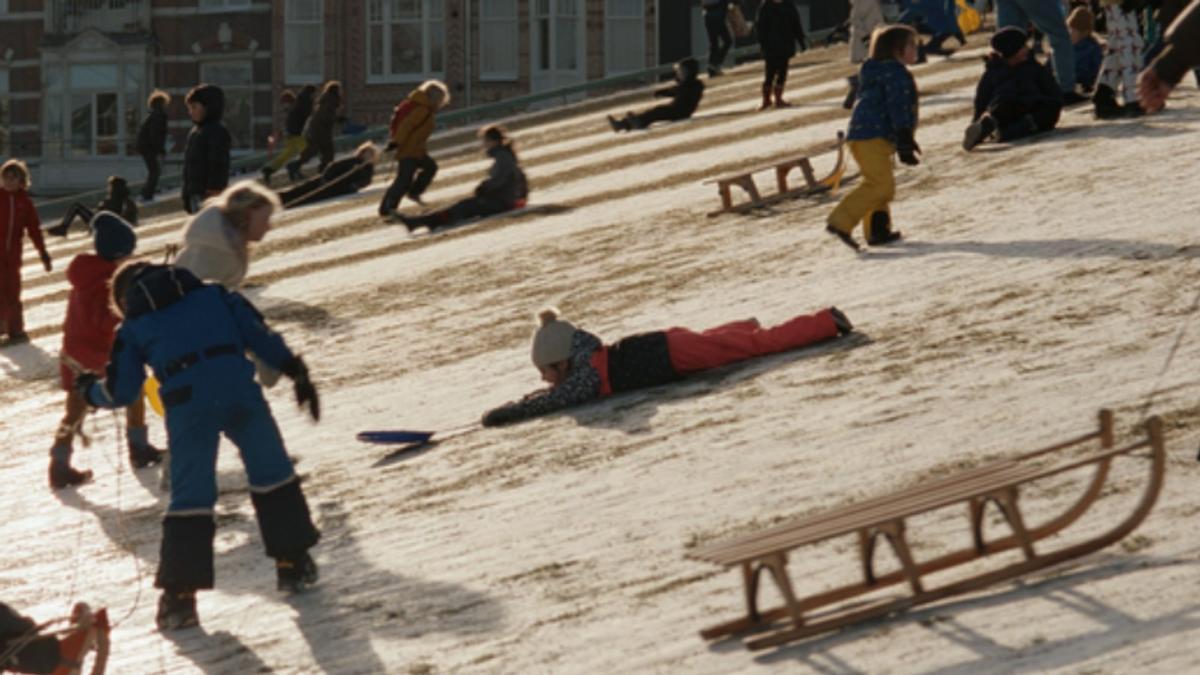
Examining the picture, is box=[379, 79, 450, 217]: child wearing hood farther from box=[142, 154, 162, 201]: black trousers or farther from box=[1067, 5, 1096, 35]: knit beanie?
box=[142, 154, 162, 201]: black trousers

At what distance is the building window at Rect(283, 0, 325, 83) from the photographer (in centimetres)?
5062

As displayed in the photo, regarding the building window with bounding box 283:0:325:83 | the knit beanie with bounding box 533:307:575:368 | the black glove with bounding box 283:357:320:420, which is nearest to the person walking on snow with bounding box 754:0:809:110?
the knit beanie with bounding box 533:307:575:368

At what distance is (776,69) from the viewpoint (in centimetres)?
2678

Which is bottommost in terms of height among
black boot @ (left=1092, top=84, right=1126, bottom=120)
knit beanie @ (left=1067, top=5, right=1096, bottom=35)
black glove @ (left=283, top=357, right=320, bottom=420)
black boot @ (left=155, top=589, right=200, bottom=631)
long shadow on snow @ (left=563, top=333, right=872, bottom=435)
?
black boot @ (left=155, top=589, right=200, bottom=631)

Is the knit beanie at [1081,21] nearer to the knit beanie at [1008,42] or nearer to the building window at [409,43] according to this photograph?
the knit beanie at [1008,42]

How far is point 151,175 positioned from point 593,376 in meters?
22.9

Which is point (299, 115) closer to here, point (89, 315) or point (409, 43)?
point (409, 43)

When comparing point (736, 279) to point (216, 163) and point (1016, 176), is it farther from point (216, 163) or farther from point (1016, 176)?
point (216, 163)

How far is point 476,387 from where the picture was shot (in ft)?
44.7

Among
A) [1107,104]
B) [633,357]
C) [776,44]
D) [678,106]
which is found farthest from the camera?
[678,106]

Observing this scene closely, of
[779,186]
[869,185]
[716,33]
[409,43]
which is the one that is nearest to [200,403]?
[869,185]

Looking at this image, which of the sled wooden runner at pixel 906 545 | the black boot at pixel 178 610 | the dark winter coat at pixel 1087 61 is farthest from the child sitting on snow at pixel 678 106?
the sled wooden runner at pixel 906 545

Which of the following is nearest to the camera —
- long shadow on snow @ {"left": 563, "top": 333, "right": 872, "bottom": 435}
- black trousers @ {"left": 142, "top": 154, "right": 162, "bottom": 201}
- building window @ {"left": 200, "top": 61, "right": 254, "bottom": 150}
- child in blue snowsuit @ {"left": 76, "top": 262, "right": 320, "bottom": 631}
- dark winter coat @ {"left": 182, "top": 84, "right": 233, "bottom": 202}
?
child in blue snowsuit @ {"left": 76, "top": 262, "right": 320, "bottom": 631}

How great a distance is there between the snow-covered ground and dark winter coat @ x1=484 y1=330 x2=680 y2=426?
13 centimetres
